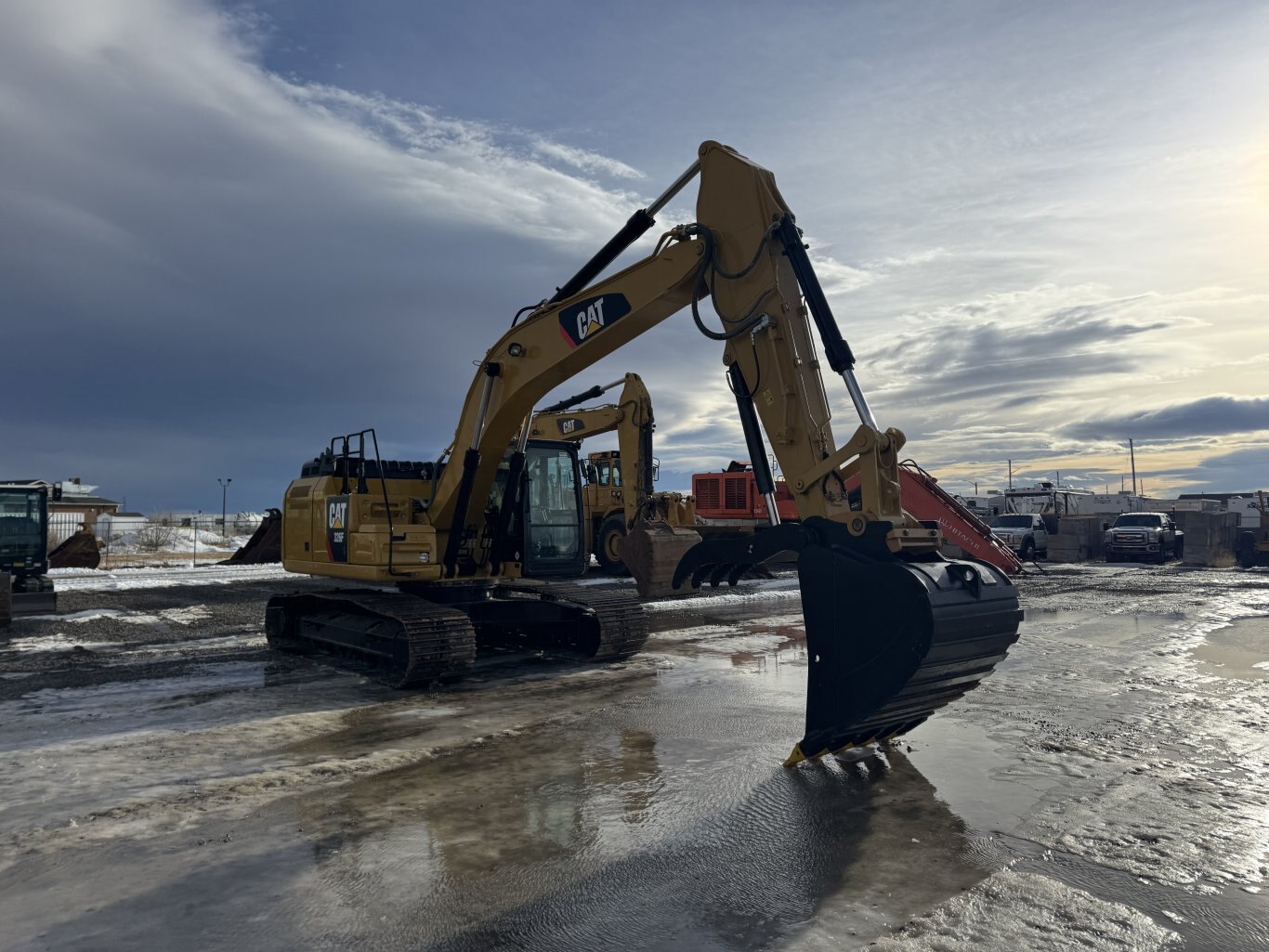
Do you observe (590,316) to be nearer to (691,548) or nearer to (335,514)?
(691,548)

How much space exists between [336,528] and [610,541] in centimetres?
A: 1289

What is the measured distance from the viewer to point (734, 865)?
4.58 metres

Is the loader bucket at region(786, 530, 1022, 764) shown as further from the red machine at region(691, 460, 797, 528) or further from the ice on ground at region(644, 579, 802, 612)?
the red machine at region(691, 460, 797, 528)

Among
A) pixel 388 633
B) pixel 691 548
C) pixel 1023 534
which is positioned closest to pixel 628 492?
pixel 388 633

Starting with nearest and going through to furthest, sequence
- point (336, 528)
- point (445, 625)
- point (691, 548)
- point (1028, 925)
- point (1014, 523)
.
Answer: point (1028, 925)
point (691, 548)
point (445, 625)
point (336, 528)
point (1014, 523)

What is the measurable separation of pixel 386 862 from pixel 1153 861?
3.97 metres

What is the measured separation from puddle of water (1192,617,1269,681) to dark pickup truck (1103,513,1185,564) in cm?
1944

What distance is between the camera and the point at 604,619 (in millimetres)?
10461

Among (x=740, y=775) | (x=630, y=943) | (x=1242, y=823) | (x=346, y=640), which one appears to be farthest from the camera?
(x=346, y=640)

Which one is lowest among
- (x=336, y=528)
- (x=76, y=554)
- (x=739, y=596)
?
(x=739, y=596)

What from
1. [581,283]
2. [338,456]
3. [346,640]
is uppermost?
[581,283]

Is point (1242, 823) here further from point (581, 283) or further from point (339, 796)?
point (581, 283)

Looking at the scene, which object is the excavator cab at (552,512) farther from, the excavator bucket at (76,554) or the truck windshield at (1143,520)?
the truck windshield at (1143,520)

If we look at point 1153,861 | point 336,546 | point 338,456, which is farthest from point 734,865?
point 338,456
